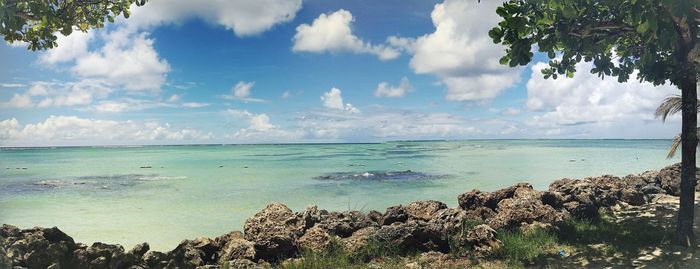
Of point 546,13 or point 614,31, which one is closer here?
point 546,13

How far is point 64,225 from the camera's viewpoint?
1794cm

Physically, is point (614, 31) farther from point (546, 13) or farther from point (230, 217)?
point (230, 217)

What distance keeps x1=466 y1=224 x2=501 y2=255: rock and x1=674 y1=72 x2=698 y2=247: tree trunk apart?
3.46 metres

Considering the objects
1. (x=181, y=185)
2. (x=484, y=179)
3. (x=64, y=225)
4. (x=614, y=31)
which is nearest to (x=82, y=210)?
(x=64, y=225)

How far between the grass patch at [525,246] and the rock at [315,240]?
3.23m

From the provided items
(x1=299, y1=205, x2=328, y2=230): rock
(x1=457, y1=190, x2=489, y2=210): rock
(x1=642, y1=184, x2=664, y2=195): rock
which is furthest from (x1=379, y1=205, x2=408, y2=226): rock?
(x1=642, y1=184, x2=664, y2=195): rock

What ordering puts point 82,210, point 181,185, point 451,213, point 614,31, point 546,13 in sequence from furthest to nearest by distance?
point 181,185
point 82,210
point 451,213
point 614,31
point 546,13

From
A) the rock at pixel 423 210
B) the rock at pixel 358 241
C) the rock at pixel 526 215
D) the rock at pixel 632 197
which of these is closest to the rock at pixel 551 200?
the rock at pixel 526 215

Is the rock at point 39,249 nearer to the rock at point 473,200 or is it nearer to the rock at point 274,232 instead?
the rock at point 274,232

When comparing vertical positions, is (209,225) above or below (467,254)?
below

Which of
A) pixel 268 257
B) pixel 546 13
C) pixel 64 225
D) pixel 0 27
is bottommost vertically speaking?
pixel 64 225

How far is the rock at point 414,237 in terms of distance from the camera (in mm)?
8703

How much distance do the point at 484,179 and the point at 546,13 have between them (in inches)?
1031

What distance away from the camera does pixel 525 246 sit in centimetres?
857
